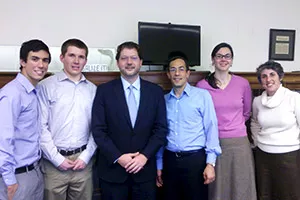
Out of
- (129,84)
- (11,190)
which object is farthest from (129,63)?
(11,190)

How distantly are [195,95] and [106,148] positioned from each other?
2.53 feet

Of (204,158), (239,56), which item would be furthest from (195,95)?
(239,56)

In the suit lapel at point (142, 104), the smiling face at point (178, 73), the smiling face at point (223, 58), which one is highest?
the smiling face at point (223, 58)

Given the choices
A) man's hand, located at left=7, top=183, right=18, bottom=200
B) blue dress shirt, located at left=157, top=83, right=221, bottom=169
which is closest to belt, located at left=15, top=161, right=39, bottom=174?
man's hand, located at left=7, top=183, right=18, bottom=200

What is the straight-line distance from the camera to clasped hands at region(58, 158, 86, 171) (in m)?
1.90

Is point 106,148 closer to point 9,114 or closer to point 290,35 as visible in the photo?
point 9,114

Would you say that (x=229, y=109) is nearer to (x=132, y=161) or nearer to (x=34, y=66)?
(x=132, y=161)

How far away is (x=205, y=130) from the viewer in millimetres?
2152

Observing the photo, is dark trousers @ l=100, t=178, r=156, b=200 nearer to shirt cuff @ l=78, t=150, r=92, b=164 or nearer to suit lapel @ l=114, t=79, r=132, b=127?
shirt cuff @ l=78, t=150, r=92, b=164

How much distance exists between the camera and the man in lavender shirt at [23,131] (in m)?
1.62

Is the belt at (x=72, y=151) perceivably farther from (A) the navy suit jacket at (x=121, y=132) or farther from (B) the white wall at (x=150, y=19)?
(B) the white wall at (x=150, y=19)

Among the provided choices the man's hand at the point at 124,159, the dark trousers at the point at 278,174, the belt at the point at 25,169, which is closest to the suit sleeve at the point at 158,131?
the man's hand at the point at 124,159

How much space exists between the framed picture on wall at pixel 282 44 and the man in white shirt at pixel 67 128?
2.70 m

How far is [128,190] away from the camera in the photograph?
6.39 feet
